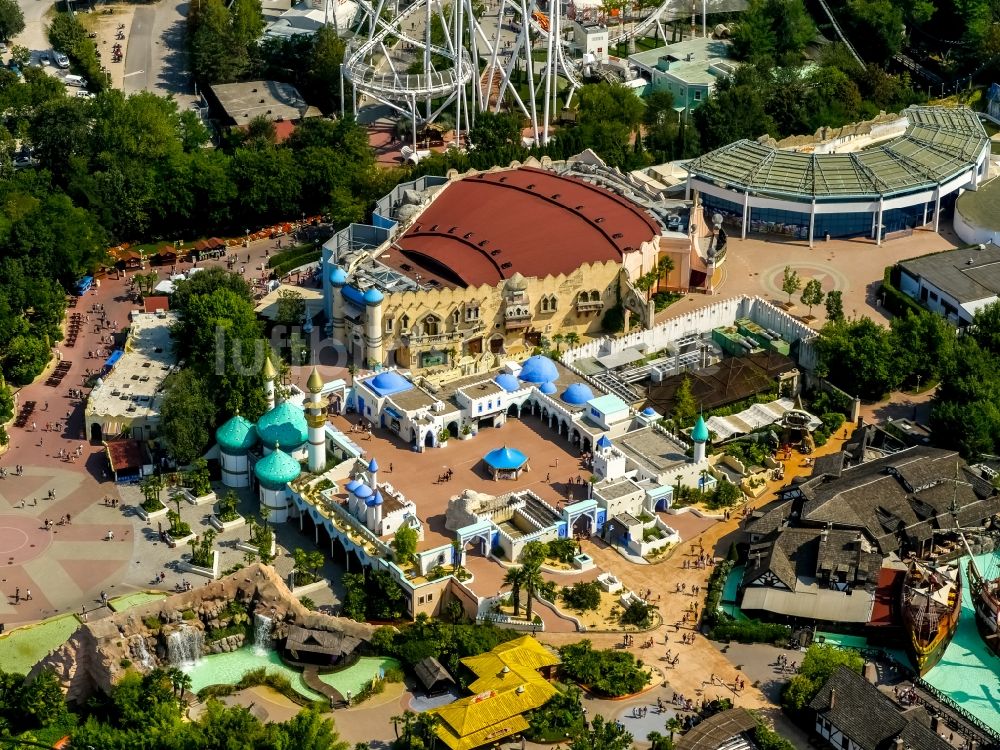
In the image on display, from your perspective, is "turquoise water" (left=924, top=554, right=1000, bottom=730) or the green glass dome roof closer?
"turquoise water" (left=924, top=554, right=1000, bottom=730)

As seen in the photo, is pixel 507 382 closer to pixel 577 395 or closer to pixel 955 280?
pixel 577 395

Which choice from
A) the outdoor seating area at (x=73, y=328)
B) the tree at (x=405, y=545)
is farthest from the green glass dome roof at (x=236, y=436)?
the outdoor seating area at (x=73, y=328)

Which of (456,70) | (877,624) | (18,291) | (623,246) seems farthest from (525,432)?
(456,70)

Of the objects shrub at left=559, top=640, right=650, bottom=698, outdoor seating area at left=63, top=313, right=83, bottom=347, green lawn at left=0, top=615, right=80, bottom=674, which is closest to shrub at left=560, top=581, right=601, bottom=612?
shrub at left=559, top=640, right=650, bottom=698

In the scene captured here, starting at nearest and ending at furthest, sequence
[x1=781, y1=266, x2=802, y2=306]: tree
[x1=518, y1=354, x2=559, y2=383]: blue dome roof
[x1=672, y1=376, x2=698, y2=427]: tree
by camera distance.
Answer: [x1=672, y1=376, x2=698, y2=427]: tree
[x1=518, y1=354, x2=559, y2=383]: blue dome roof
[x1=781, y1=266, x2=802, y2=306]: tree

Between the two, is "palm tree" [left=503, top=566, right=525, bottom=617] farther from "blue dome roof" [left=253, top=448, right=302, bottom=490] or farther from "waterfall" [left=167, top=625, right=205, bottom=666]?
"waterfall" [left=167, top=625, right=205, bottom=666]
